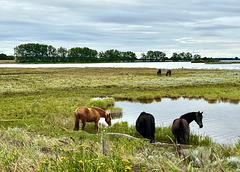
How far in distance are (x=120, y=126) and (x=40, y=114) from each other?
6.81m

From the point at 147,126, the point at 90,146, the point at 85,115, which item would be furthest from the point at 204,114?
the point at 90,146

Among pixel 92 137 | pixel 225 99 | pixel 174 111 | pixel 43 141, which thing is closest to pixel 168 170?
pixel 43 141

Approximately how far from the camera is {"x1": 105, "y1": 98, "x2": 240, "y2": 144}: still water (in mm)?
13922

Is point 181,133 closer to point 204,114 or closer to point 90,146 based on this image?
point 90,146

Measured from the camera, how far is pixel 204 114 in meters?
19.2

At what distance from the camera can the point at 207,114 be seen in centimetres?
1909

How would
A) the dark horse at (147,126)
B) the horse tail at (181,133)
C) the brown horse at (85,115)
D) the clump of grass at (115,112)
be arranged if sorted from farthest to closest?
the clump of grass at (115,112)
the brown horse at (85,115)
the dark horse at (147,126)
the horse tail at (181,133)

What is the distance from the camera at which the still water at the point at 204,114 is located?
45.7 ft

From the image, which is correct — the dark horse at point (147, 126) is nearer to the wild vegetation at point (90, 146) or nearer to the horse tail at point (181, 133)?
the wild vegetation at point (90, 146)

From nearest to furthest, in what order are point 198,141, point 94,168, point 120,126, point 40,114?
point 94,168
point 198,141
point 120,126
point 40,114

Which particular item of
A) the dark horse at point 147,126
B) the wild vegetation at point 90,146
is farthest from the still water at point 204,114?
the dark horse at point 147,126

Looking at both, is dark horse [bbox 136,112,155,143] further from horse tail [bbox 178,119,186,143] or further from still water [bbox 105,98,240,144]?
still water [bbox 105,98,240,144]

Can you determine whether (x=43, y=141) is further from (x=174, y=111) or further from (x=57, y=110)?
(x=174, y=111)

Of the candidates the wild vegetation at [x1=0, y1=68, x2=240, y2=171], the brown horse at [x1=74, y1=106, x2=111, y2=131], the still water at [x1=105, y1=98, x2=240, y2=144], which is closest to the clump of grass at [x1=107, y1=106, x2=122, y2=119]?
the still water at [x1=105, y1=98, x2=240, y2=144]
